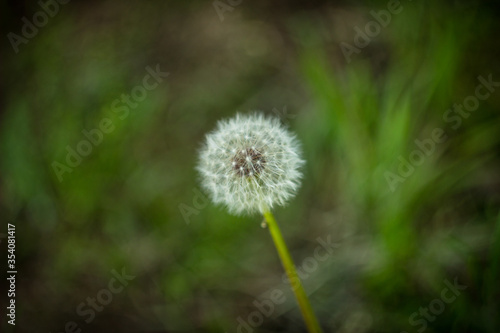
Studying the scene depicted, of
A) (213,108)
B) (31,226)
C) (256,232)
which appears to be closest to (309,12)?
(213,108)

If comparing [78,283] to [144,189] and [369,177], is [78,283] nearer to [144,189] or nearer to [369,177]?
[144,189]

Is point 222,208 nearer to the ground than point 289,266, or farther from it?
farther from it

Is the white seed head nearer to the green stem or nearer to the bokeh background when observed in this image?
the green stem

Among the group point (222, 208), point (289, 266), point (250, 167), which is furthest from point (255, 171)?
point (222, 208)

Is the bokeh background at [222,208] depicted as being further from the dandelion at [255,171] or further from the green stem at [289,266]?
the dandelion at [255,171]

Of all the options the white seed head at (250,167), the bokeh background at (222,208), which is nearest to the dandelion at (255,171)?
the white seed head at (250,167)

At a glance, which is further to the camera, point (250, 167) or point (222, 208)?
point (222, 208)

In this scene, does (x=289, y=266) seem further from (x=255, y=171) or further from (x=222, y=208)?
(x=222, y=208)
